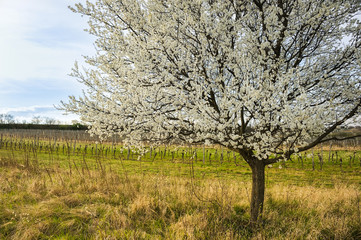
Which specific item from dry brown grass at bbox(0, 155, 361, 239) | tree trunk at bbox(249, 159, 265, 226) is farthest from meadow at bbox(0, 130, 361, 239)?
tree trunk at bbox(249, 159, 265, 226)

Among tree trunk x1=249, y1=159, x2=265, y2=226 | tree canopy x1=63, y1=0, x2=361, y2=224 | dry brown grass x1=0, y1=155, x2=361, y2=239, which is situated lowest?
dry brown grass x1=0, y1=155, x2=361, y2=239

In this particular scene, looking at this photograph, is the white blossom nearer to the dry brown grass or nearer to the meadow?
the meadow

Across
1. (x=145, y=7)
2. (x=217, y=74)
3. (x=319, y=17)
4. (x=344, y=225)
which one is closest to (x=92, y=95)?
(x=145, y=7)

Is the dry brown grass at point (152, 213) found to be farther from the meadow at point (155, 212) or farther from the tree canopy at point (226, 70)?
the tree canopy at point (226, 70)

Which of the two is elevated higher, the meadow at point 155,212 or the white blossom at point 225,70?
the white blossom at point 225,70

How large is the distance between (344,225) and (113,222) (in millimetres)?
5195

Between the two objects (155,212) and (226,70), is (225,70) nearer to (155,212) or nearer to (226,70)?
(226,70)

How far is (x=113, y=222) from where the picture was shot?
499 cm

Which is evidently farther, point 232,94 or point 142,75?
point 142,75

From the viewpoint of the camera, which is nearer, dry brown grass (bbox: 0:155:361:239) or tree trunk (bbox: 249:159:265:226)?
dry brown grass (bbox: 0:155:361:239)

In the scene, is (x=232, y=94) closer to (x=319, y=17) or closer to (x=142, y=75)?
(x=142, y=75)

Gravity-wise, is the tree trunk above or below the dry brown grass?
above

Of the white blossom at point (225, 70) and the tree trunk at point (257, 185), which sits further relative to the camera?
the tree trunk at point (257, 185)

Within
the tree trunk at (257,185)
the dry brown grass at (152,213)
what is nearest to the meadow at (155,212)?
the dry brown grass at (152,213)
